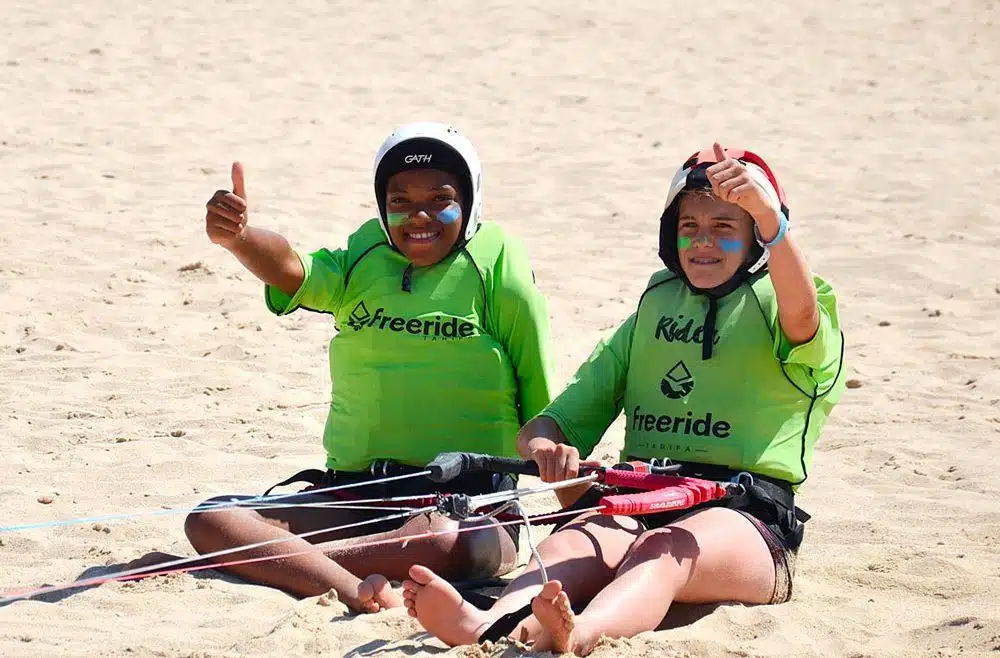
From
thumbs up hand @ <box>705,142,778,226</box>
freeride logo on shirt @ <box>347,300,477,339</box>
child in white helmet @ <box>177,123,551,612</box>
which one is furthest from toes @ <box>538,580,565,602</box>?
freeride logo on shirt @ <box>347,300,477,339</box>

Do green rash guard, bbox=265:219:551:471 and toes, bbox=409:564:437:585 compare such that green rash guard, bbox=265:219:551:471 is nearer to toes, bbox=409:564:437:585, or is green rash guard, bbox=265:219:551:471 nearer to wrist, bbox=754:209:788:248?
wrist, bbox=754:209:788:248

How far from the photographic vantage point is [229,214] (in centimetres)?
436

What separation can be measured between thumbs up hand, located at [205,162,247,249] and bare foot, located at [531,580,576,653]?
1590 mm

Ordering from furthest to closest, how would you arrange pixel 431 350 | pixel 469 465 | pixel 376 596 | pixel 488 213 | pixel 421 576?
pixel 488 213 → pixel 431 350 → pixel 376 596 → pixel 469 465 → pixel 421 576

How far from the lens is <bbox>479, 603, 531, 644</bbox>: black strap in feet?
11.6

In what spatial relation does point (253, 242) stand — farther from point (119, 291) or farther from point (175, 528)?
point (119, 291)

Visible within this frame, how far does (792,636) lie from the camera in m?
3.81

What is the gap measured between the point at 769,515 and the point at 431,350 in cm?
116

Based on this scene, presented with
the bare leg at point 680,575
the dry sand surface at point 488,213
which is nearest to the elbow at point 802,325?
the bare leg at point 680,575

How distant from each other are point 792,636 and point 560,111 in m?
8.66

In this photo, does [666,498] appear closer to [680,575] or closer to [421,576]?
[680,575]

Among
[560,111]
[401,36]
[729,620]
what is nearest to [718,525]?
[729,620]

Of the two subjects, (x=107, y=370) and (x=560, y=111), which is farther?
(x=560, y=111)

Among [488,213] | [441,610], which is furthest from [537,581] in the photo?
[488,213]
